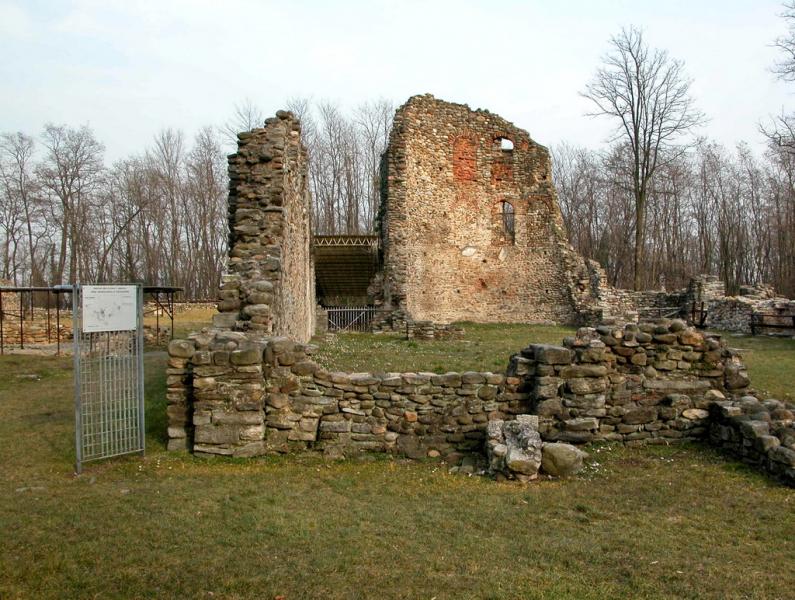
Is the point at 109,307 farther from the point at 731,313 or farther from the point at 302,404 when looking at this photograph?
the point at 731,313

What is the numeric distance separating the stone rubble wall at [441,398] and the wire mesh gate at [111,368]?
1.69 feet

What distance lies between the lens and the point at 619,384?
7684mm

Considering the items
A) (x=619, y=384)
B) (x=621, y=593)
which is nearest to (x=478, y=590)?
(x=621, y=593)

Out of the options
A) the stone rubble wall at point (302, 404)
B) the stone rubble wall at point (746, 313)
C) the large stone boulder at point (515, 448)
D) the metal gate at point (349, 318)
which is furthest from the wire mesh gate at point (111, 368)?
the stone rubble wall at point (746, 313)

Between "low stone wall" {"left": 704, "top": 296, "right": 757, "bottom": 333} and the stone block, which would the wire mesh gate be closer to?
the stone block

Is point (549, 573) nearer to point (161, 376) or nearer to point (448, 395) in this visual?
point (448, 395)

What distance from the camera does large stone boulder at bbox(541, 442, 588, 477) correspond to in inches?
249

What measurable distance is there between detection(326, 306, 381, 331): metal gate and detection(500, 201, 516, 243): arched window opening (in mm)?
8049

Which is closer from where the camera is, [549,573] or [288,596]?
[288,596]

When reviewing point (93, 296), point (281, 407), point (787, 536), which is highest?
point (93, 296)

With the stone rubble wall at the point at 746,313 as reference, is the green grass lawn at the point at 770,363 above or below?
below

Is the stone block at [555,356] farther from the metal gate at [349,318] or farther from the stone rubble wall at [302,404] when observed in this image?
the metal gate at [349,318]

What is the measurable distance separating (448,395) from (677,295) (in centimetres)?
2414

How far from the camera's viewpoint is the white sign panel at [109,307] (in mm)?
6383
